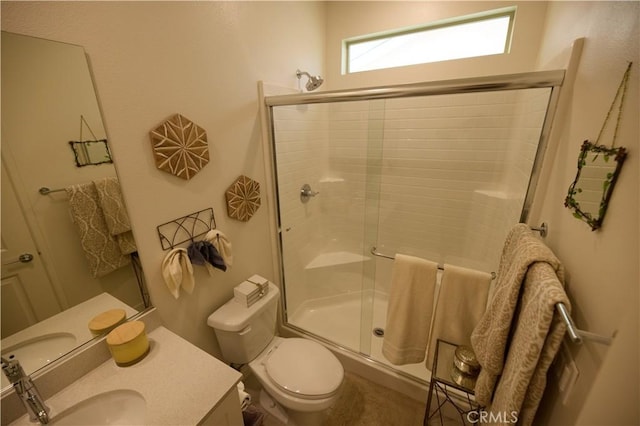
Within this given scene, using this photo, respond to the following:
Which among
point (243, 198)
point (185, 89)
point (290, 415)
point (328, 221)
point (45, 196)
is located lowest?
point (290, 415)

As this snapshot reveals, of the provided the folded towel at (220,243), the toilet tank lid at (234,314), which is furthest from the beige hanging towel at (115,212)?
the toilet tank lid at (234,314)

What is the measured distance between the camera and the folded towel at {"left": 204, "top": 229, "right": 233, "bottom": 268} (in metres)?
1.29

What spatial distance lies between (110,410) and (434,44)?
9.19 ft

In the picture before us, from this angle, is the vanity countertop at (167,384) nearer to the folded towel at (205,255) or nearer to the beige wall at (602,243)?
the folded towel at (205,255)

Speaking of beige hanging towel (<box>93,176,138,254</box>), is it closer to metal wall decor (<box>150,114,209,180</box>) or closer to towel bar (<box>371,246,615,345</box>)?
metal wall decor (<box>150,114,209,180</box>)

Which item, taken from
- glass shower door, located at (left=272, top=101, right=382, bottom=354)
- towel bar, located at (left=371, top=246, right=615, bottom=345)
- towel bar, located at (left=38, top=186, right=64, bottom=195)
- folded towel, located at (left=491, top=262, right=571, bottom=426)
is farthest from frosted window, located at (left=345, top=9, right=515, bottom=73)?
towel bar, located at (left=38, top=186, right=64, bottom=195)

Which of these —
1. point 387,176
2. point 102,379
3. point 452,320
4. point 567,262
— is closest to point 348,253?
point 387,176

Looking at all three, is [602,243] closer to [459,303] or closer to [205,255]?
[459,303]

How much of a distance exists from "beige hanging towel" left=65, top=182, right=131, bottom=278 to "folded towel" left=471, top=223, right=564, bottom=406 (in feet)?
4.71

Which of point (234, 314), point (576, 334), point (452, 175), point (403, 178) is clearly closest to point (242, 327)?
point (234, 314)

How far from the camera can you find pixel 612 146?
0.63 metres

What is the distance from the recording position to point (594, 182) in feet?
2.19

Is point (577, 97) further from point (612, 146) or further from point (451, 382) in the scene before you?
point (451, 382)

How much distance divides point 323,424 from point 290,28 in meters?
2.56
